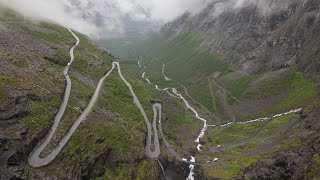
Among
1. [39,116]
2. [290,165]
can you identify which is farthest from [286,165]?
[39,116]

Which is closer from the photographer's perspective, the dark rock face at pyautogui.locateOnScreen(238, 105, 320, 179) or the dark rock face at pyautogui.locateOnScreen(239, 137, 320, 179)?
the dark rock face at pyautogui.locateOnScreen(238, 105, 320, 179)

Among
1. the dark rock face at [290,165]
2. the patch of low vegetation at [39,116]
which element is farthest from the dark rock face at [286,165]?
the patch of low vegetation at [39,116]

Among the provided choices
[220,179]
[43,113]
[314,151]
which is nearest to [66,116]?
[43,113]

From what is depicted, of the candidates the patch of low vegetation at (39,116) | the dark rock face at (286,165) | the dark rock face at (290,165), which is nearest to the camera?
the dark rock face at (290,165)

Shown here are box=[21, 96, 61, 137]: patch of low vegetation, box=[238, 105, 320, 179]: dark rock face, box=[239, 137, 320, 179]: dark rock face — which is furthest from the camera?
box=[21, 96, 61, 137]: patch of low vegetation

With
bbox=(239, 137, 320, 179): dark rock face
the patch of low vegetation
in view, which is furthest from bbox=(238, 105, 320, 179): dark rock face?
the patch of low vegetation

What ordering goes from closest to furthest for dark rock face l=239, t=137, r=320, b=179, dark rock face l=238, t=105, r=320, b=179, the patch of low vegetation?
dark rock face l=238, t=105, r=320, b=179
dark rock face l=239, t=137, r=320, b=179
the patch of low vegetation

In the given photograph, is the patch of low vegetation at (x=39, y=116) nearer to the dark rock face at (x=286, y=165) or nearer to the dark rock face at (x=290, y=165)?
the dark rock face at (x=290, y=165)

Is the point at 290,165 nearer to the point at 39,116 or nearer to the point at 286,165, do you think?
the point at 286,165

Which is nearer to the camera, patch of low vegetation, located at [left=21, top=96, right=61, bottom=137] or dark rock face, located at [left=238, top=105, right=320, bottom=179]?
dark rock face, located at [left=238, top=105, right=320, bottom=179]

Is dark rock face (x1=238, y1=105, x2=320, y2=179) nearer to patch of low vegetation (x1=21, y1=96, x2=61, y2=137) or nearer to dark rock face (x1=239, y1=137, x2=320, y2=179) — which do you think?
dark rock face (x1=239, y1=137, x2=320, y2=179)

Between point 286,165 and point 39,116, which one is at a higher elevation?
point 39,116
